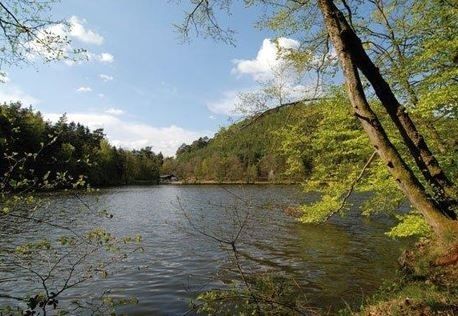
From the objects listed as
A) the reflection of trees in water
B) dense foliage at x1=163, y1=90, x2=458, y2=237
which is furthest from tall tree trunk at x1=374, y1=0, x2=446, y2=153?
the reflection of trees in water

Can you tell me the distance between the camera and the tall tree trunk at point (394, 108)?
23.2ft

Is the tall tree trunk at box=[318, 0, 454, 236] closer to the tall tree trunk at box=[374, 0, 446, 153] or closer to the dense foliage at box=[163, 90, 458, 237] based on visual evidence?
the dense foliage at box=[163, 90, 458, 237]

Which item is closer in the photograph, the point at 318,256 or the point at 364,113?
the point at 364,113

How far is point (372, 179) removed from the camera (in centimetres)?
1566

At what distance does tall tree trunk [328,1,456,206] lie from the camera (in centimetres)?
708

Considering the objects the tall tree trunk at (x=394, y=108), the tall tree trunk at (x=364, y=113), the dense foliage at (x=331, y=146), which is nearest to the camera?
the tall tree trunk at (x=364, y=113)

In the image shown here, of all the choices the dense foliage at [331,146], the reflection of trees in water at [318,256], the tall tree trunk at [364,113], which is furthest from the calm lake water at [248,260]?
the tall tree trunk at [364,113]

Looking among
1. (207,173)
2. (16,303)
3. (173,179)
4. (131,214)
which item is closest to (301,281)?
(16,303)

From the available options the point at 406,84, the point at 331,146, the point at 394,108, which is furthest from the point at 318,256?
the point at 394,108

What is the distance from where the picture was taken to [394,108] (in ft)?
26.2

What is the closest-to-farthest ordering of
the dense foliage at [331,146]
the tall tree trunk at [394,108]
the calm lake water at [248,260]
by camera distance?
1. the tall tree trunk at [394,108]
2. the dense foliage at [331,146]
3. the calm lake water at [248,260]

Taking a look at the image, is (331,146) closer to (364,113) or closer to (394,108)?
(394,108)

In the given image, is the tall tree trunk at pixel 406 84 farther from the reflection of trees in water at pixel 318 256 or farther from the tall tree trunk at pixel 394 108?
the reflection of trees in water at pixel 318 256

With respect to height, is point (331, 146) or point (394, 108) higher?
point (331, 146)
